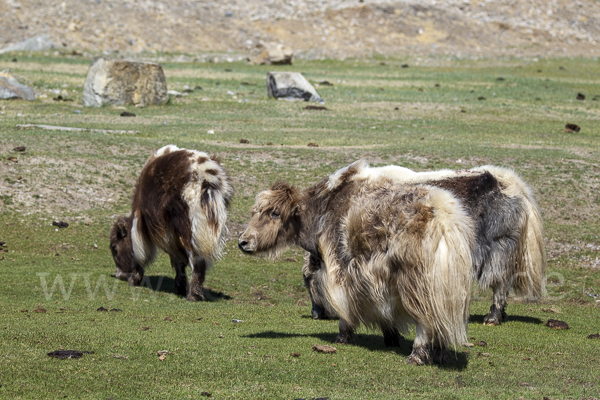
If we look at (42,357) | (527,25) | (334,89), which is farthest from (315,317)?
(527,25)

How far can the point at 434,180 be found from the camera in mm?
8547

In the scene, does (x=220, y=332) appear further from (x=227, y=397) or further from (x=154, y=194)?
(x=154, y=194)

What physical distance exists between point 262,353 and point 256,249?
123 centimetres

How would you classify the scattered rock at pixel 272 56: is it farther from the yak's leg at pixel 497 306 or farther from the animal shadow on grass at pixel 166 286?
the yak's leg at pixel 497 306

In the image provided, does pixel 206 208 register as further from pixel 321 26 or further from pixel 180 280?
pixel 321 26

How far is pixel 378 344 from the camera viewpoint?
25.5 ft

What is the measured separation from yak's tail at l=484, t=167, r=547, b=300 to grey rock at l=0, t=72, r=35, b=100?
19610 millimetres

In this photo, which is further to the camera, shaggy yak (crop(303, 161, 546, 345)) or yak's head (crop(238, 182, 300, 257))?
shaggy yak (crop(303, 161, 546, 345))

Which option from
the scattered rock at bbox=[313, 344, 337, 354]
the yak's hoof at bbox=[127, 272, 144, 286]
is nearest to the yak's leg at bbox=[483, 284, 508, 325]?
the scattered rock at bbox=[313, 344, 337, 354]

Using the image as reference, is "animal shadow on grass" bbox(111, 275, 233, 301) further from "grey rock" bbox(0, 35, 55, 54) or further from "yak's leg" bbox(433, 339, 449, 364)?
"grey rock" bbox(0, 35, 55, 54)

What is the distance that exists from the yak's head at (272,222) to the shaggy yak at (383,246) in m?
0.01

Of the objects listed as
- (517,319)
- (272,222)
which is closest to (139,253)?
(272,222)

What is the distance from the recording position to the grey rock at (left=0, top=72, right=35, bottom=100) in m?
24.4

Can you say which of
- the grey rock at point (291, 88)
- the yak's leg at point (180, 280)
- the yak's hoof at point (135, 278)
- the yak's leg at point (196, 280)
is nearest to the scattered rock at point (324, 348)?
the yak's leg at point (196, 280)
